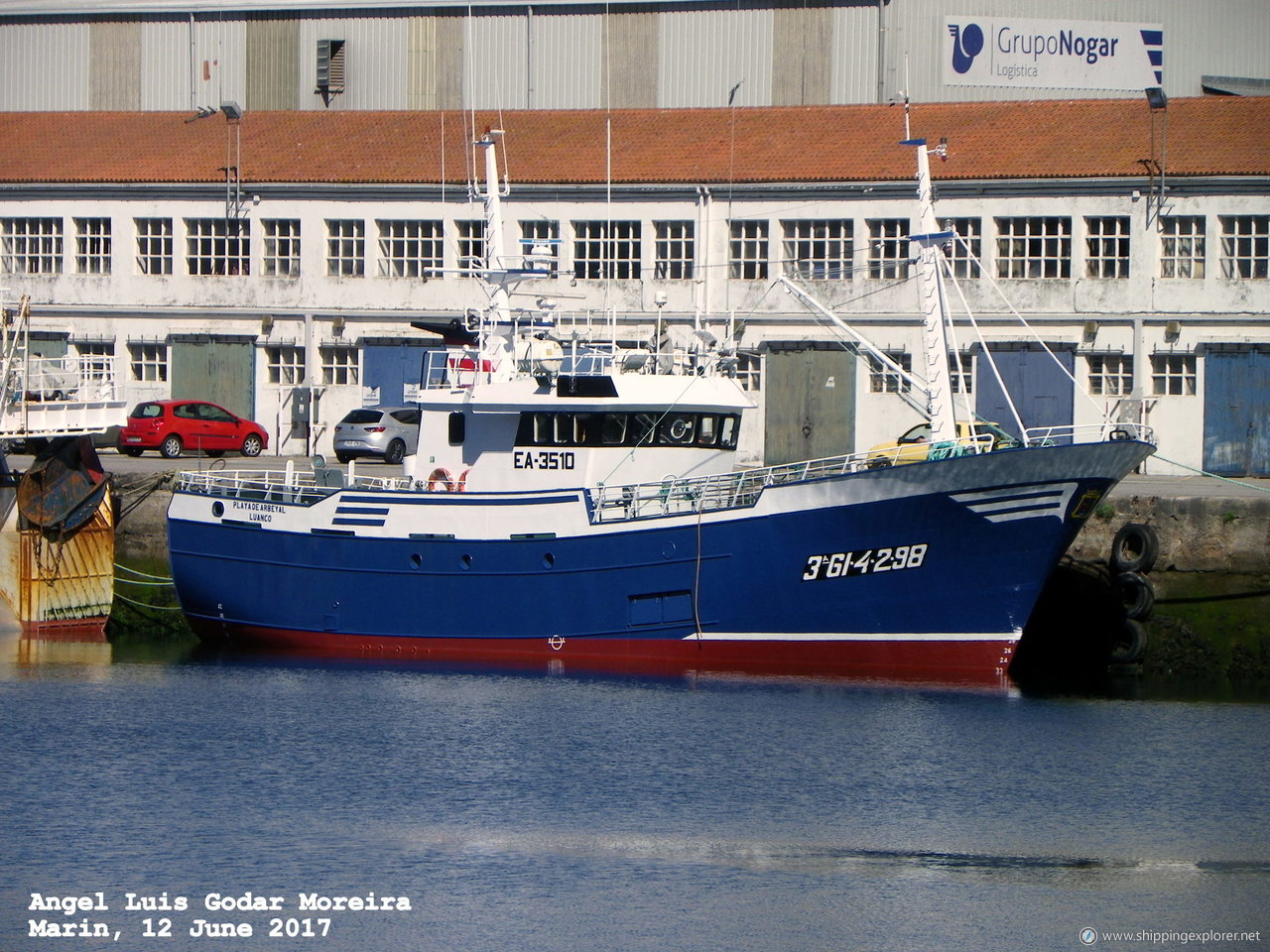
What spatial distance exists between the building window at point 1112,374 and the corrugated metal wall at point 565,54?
10910 mm

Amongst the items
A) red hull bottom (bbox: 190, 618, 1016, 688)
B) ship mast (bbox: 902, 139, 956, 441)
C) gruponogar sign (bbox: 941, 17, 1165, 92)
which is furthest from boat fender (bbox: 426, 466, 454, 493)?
gruponogar sign (bbox: 941, 17, 1165, 92)

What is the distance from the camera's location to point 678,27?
46.4 metres

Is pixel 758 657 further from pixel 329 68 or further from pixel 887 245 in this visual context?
pixel 329 68

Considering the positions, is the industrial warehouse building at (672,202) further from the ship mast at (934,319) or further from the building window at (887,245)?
the ship mast at (934,319)

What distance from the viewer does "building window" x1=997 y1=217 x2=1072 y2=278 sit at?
3747cm

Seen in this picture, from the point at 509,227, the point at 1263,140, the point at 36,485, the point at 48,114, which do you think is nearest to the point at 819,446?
the point at 509,227

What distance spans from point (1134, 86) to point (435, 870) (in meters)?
36.2

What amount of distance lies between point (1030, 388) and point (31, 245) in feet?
76.2

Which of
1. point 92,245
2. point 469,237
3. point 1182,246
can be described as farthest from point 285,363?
point 1182,246

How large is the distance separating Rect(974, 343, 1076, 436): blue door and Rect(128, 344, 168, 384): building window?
726 inches

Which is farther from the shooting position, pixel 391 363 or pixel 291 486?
pixel 391 363

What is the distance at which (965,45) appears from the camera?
4597cm

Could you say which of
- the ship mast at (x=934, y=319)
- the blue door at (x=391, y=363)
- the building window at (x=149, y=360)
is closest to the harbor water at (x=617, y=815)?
the ship mast at (x=934, y=319)

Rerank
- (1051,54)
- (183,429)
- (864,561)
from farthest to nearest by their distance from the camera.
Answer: (1051,54), (183,429), (864,561)
